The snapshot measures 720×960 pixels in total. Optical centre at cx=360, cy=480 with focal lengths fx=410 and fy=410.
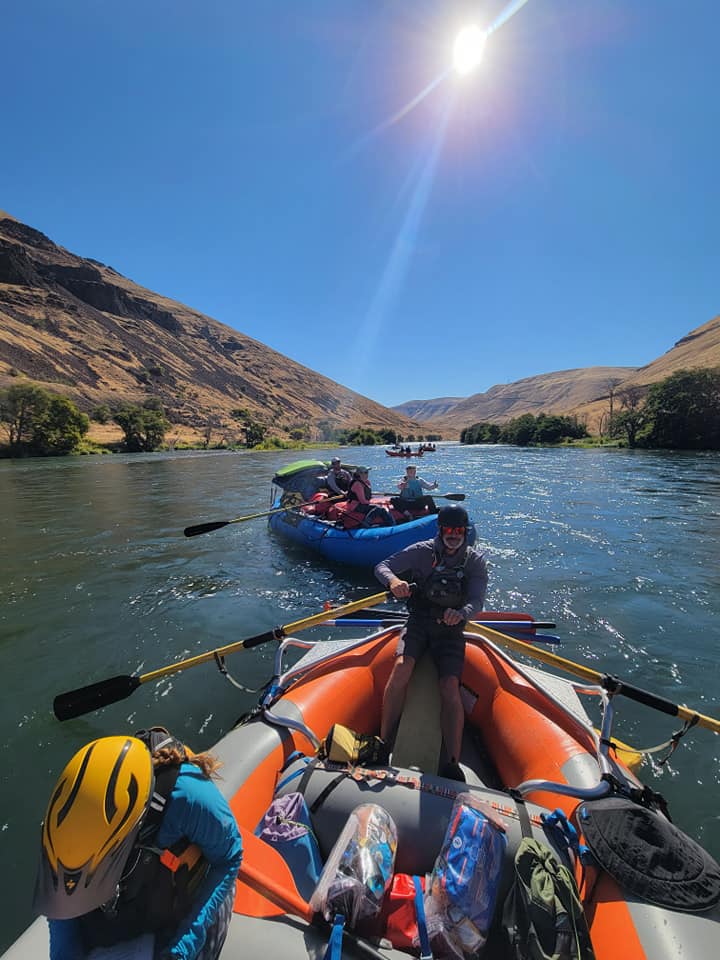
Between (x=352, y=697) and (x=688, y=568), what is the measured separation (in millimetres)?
9365

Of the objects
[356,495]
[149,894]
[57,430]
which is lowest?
[149,894]

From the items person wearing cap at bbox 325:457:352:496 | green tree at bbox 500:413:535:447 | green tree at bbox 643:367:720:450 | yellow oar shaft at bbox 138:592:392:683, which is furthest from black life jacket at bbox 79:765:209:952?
green tree at bbox 500:413:535:447

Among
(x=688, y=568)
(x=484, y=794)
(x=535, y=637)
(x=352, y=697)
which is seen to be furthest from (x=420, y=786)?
(x=688, y=568)

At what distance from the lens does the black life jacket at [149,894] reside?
1573 mm

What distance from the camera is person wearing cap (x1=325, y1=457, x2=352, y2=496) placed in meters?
11.4

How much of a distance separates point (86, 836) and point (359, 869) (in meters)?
1.28

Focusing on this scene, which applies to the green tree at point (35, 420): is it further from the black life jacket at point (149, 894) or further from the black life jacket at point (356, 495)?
the black life jacket at point (149, 894)

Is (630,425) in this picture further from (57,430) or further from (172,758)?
(57,430)

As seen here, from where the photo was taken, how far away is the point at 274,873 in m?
2.08

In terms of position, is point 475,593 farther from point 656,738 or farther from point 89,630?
point 89,630

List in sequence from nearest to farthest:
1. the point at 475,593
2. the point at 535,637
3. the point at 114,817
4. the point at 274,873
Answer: the point at 114,817
the point at 274,873
the point at 475,593
the point at 535,637

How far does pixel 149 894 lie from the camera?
5.25ft

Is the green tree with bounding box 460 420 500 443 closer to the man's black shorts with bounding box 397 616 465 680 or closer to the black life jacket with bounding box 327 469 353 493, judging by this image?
the black life jacket with bounding box 327 469 353 493

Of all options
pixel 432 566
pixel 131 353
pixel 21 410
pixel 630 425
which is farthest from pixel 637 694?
pixel 131 353
